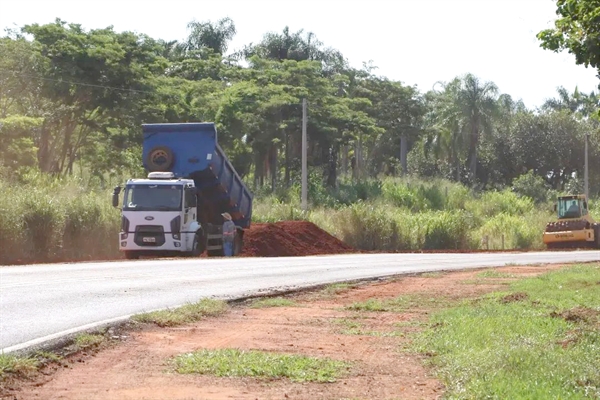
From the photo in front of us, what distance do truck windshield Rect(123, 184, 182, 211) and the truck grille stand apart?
1.88ft

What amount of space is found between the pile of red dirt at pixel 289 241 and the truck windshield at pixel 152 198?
6446 millimetres

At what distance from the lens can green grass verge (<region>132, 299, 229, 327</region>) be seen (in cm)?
1362

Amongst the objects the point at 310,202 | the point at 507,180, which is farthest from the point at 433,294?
the point at 507,180

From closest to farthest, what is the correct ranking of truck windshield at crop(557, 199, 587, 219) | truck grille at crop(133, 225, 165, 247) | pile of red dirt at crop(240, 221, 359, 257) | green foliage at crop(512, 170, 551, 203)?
truck grille at crop(133, 225, 165, 247) < pile of red dirt at crop(240, 221, 359, 257) < truck windshield at crop(557, 199, 587, 219) < green foliage at crop(512, 170, 551, 203)

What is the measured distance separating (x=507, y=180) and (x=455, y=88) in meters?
12.5

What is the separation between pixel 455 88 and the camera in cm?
8506

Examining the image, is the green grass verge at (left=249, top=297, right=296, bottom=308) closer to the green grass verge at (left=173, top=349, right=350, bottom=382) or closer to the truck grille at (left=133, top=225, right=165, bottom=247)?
the green grass verge at (left=173, top=349, right=350, bottom=382)

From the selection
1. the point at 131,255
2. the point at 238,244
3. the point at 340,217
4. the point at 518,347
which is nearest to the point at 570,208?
the point at 340,217

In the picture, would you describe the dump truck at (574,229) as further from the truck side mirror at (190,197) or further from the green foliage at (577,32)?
the green foliage at (577,32)

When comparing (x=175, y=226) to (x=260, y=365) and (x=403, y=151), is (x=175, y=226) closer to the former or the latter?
(x=260, y=365)

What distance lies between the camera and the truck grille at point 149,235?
31703 mm

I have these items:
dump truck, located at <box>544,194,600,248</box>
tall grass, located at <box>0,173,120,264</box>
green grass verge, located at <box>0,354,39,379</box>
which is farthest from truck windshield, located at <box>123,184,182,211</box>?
dump truck, located at <box>544,194,600,248</box>

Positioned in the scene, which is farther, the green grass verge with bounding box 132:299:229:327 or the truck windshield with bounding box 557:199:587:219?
the truck windshield with bounding box 557:199:587:219

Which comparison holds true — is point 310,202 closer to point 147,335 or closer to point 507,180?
point 507,180
